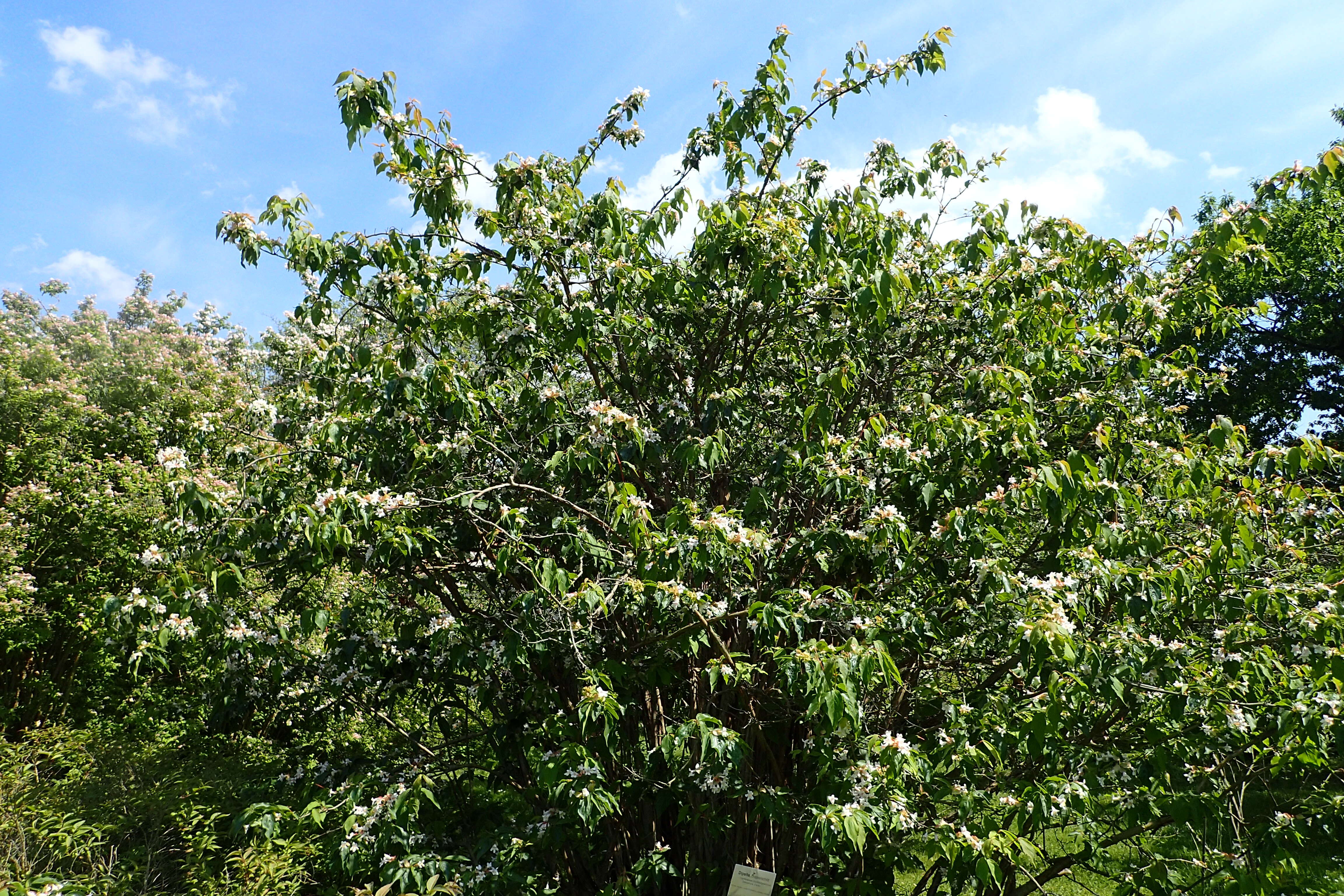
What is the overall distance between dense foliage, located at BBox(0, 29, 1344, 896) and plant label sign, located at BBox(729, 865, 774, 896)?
0.22 metres

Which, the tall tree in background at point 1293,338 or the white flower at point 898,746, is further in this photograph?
the tall tree in background at point 1293,338

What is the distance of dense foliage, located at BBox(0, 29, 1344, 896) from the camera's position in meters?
3.29

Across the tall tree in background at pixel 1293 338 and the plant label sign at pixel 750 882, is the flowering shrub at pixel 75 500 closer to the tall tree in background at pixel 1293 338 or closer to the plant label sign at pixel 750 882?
the plant label sign at pixel 750 882

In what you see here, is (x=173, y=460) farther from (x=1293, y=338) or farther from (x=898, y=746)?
(x=1293, y=338)

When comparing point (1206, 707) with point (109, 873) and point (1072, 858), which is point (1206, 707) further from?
point (109, 873)

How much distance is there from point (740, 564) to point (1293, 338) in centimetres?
1395

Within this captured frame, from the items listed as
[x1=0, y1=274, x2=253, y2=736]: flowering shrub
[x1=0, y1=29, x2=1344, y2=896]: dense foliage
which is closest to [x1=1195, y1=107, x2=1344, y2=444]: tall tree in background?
[x1=0, y1=29, x2=1344, y2=896]: dense foliage

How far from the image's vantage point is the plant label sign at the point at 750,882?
11.0ft

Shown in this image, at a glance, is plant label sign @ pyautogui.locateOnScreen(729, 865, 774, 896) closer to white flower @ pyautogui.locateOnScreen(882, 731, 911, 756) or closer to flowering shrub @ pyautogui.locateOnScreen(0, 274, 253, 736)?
white flower @ pyautogui.locateOnScreen(882, 731, 911, 756)

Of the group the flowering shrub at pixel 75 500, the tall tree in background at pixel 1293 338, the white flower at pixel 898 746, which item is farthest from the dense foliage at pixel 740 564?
the tall tree in background at pixel 1293 338

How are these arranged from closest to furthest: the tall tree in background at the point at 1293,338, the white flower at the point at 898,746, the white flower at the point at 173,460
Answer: the white flower at the point at 898,746
the white flower at the point at 173,460
the tall tree in background at the point at 1293,338

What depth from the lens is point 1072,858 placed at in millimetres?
3938

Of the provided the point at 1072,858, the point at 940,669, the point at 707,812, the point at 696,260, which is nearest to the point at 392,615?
the point at 707,812

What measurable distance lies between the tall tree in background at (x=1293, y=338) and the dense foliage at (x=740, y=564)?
1007 centimetres
